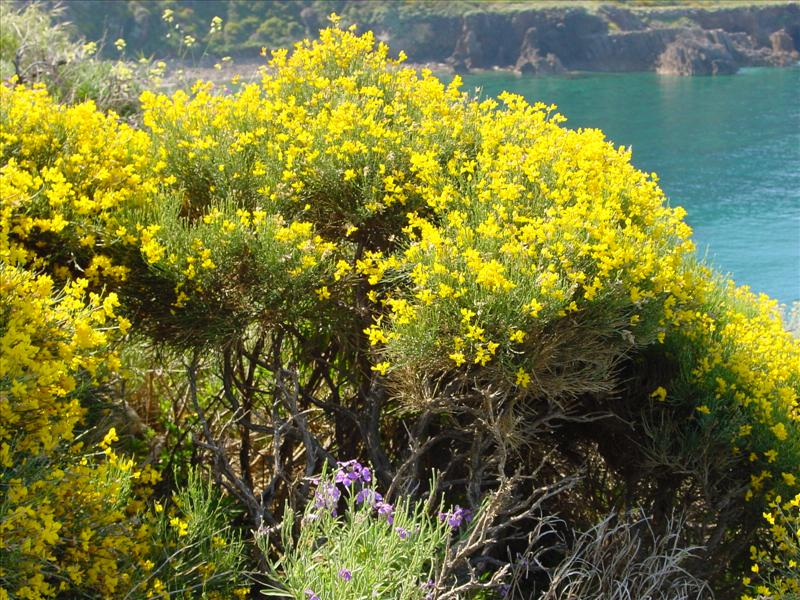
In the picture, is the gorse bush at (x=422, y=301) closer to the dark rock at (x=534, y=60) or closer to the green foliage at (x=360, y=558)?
the green foliage at (x=360, y=558)

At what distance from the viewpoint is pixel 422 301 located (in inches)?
133

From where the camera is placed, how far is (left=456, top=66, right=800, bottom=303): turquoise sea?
1870cm

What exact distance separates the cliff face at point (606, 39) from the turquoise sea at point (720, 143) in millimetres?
1882

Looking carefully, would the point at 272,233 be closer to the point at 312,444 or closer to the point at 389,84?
the point at 312,444

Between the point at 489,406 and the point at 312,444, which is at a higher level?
the point at 489,406

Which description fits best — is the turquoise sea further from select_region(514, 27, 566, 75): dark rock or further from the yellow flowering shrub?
the yellow flowering shrub

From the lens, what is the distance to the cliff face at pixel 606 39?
4588 centimetres

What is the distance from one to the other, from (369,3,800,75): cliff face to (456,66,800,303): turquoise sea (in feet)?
6.17

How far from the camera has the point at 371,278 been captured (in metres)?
3.59

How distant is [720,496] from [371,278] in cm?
218

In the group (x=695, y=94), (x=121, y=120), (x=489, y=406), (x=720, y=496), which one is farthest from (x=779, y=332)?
(x=695, y=94)

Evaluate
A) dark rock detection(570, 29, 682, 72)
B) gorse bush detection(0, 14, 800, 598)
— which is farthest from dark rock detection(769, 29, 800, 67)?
gorse bush detection(0, 14, 800, 598)

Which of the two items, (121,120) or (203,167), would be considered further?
(121,120)

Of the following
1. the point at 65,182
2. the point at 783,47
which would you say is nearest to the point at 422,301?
the point at 65,182
